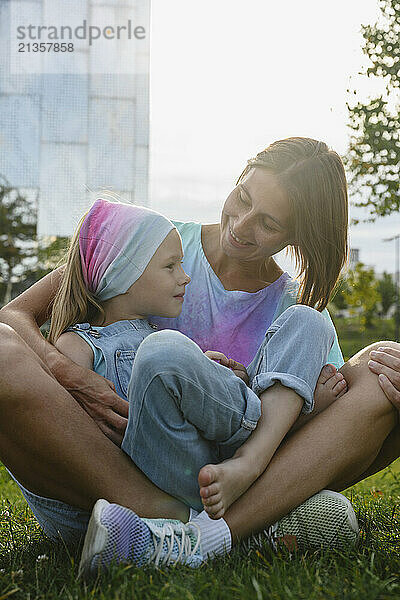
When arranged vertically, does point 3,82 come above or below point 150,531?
above

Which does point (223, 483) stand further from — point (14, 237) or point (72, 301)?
point (14, 237)

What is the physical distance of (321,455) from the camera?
1442 mm

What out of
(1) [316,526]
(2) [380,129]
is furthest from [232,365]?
(2) [380,129]

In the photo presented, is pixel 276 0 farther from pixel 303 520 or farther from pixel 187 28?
pixel 303 520

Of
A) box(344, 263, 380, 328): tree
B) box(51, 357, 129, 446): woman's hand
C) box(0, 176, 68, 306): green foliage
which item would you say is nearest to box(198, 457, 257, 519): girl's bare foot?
box(51, 357, 129, 446): woman's hand

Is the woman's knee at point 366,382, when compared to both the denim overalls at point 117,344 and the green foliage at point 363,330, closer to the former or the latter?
the denim overalls at point 117,344

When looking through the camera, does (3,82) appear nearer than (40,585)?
No

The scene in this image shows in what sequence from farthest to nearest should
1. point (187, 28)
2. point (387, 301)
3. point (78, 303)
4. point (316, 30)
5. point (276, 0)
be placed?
point (387, 301) < point (187, 28) < point (276, 0) < point (316, 30) < point (78, 303)

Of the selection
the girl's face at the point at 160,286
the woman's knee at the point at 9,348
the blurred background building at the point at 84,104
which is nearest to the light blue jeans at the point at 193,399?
the woman's knee at the point at 9,348

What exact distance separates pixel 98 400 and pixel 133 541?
313mm

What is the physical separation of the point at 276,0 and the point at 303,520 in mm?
4941

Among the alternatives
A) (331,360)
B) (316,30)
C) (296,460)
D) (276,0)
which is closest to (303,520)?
(296,460)

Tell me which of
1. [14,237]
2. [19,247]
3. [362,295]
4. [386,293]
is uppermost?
[14,237]

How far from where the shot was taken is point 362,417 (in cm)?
147
